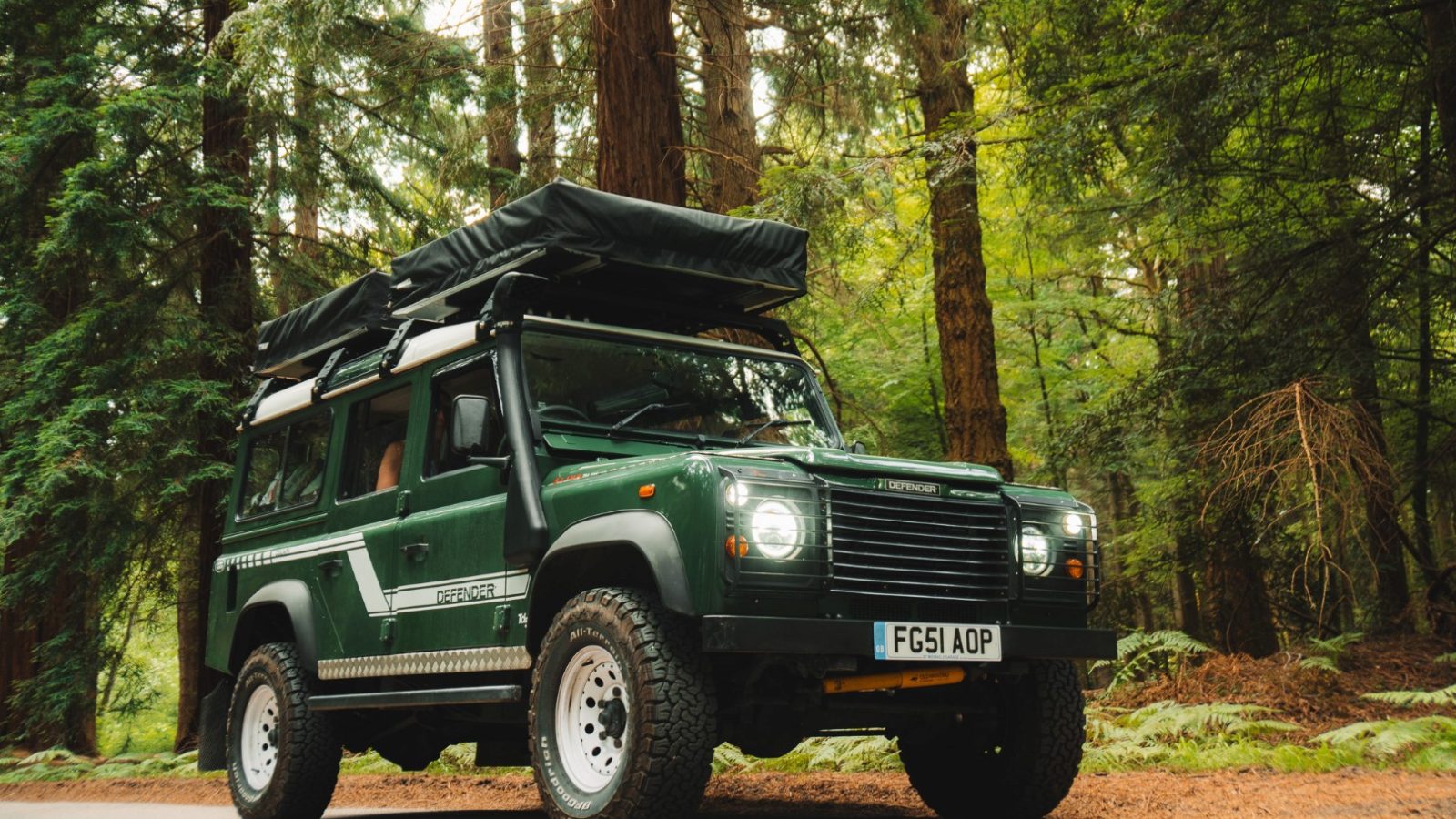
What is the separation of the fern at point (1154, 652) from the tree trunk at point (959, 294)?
2.13 meters

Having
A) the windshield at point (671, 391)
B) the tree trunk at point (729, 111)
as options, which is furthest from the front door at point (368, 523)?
the tree trunk at point (729, 111)

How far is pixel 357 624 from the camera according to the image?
7527 mm

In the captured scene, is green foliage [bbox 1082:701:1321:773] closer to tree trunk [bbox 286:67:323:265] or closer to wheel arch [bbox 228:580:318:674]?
wheel arch [bbox 228:580:318:674]

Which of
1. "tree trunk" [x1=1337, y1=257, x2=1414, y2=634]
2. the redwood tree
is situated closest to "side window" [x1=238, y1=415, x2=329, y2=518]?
the redwood tree

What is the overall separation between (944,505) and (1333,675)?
600cm

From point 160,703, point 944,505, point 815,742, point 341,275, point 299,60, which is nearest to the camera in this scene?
point 944,505

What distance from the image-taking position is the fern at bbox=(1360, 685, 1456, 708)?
28.6ft

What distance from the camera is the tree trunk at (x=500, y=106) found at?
14680mm

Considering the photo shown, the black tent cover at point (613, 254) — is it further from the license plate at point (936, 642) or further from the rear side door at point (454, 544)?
the license plate at point (936, 642)

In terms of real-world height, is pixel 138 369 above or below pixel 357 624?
above

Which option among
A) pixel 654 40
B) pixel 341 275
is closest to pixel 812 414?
pixel 654 40

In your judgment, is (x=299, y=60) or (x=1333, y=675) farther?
(x=299, y=60)

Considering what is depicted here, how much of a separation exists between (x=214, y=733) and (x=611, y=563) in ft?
14.1

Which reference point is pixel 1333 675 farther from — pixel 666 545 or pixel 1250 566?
pixel 666 545
